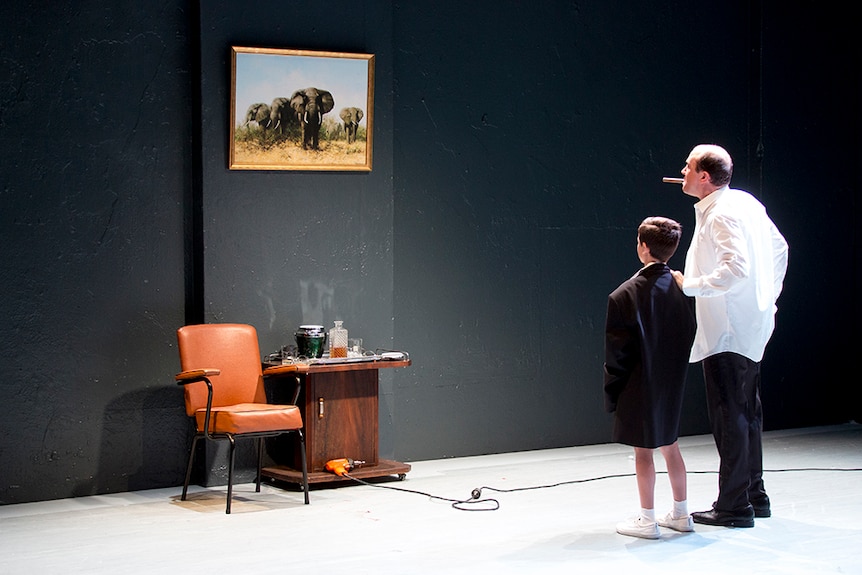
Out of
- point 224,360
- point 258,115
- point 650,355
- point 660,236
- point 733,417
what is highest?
point 258,115

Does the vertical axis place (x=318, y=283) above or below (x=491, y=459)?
above

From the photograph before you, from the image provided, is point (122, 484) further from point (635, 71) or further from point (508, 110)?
point (635, 71)

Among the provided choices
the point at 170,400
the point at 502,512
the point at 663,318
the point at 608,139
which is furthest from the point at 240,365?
the point at 608,139

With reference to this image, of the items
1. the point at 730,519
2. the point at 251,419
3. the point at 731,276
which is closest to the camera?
the point at 731,276

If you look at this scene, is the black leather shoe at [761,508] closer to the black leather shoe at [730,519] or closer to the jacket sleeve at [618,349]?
the black leather shoe at [730,519]

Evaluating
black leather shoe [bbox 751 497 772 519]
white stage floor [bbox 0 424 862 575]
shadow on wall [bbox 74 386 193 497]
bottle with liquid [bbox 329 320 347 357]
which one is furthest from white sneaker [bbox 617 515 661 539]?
shadow on wall [bbox 74 386 193 497]

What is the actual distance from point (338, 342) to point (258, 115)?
1.31 meters

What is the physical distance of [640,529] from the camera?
16.3ft

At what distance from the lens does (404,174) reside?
6.91 metres

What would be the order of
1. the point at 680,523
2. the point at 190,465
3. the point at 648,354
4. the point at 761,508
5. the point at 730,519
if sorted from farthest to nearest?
the point at 190,465
the point at 761,508
the point at 730,519
the point at 680,523
the point at 648,354

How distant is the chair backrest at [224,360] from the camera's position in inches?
233

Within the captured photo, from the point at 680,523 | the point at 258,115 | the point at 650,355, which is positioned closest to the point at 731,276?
the point at 650,355

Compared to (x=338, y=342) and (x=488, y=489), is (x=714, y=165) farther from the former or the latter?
(x=338, y=342)

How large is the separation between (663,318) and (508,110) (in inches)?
109
